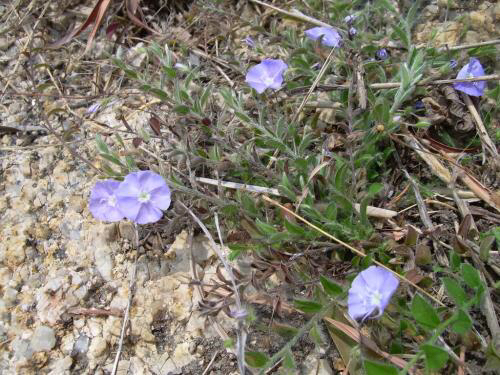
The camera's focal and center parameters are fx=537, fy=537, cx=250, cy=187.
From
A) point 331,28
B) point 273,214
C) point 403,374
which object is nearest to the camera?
point 403,374

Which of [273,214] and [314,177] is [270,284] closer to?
[273,214]

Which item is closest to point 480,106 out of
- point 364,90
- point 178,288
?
point 364,90

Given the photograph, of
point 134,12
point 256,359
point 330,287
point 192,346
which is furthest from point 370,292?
point 134,12

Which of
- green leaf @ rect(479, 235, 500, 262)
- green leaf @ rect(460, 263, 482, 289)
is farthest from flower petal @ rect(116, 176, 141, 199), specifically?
green leaf @ rect(479, 235, 500, 262)

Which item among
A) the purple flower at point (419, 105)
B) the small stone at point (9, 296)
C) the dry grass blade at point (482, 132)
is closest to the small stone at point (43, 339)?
the small stone at point (9, 296)

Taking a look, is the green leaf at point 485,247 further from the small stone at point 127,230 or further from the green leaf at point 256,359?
the small stone at point 127,230

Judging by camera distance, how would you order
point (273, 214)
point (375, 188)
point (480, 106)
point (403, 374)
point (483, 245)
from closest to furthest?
point (403, 374) < point (483, 245) < point (375, 188) < point (273, 214) < point (480, 106)
